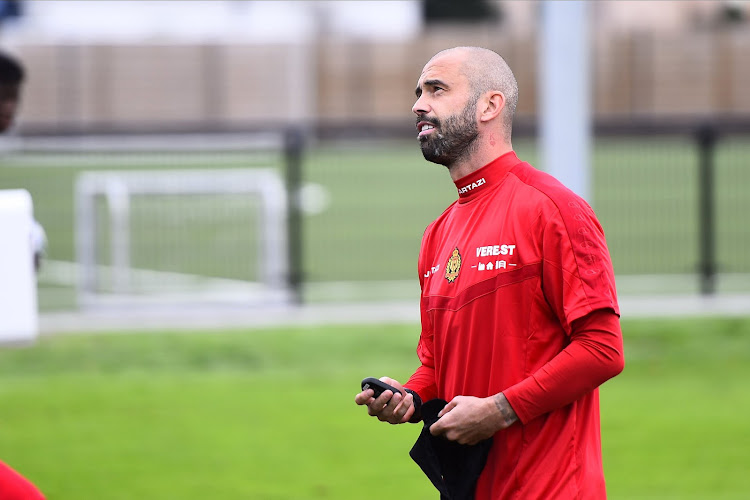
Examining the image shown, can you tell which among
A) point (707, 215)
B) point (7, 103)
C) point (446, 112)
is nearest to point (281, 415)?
point (7, 103)

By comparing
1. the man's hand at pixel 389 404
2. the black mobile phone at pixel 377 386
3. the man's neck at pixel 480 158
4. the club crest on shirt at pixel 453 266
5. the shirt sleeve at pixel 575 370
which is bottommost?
the man's hand at pixel 389 404

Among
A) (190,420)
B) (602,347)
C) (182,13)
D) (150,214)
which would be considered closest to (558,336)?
(602,347)

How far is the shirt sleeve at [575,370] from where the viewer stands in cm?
312

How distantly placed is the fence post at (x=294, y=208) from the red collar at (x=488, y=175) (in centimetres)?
997

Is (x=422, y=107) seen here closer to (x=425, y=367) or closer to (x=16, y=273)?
(x=425, y=367)

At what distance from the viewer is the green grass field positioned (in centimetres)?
700

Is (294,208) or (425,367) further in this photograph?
(294,208)

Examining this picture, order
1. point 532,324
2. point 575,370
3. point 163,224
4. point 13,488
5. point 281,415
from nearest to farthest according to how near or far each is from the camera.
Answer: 1. point 575,370
2. point 532,324
3. point 13,488
4. point 281,415
5. point 163,224

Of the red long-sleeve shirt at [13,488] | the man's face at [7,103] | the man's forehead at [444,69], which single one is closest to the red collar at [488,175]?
the man's forehead at [444,69]

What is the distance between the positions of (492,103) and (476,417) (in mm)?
906

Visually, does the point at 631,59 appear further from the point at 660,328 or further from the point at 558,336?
the point at 558,336

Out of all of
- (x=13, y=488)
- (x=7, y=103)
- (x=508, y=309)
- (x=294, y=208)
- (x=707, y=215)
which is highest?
(x=7, y=103)

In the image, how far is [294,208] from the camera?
45.2 ft

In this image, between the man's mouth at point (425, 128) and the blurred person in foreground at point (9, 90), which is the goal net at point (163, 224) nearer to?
the blurred person in foreground at point (9, 90)
